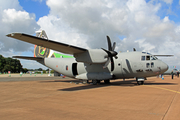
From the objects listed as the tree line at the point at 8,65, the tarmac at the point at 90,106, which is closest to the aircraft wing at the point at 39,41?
the tarmac at the point at 90,106

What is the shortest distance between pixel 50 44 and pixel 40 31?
50.2 ft

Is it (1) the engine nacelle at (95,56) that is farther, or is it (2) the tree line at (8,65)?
(2) the tree line at (8,65)

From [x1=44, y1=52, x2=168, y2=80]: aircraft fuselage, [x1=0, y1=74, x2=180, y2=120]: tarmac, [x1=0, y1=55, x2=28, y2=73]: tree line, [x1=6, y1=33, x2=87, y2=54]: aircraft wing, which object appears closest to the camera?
[x1=0, y1=74, x2=180, y2=120]: tarmac

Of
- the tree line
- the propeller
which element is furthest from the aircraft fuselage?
the tree line

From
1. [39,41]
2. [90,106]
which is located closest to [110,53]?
[39,41]

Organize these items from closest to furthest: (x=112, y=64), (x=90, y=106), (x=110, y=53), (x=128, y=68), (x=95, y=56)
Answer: (x=90, y=106), (x=95, y=56), (x=110, y=53), (x=128, y=68), (x=112, y=64)

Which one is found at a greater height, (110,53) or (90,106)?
(110,53)

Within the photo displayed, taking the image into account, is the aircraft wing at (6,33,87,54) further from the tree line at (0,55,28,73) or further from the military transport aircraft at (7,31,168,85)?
the tree line at (0,55,28,73)

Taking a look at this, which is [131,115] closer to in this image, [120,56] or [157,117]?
[157,117]

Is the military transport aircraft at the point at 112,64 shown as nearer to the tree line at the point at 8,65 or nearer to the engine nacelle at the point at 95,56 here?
the engine nacelle at the point at 95,56

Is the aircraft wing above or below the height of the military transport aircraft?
above

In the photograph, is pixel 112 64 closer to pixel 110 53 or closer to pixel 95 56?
pixel 110 53

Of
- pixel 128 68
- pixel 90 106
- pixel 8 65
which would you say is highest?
pixel 8 65

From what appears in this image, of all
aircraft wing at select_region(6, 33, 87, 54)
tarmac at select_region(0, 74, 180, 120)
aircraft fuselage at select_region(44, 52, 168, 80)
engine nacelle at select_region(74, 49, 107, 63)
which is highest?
aircraft wing at select_region(6, 33, 87, 54)
